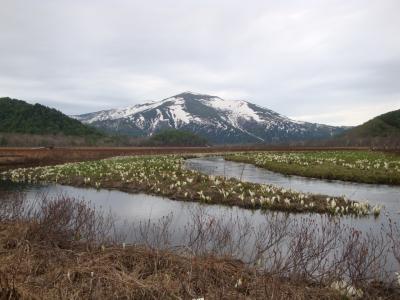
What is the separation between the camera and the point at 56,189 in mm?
27688

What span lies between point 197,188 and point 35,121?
535ft

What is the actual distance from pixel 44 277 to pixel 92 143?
486ft

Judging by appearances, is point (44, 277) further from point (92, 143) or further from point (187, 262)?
point (92, 143)

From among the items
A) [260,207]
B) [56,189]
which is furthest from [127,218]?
[56,189]

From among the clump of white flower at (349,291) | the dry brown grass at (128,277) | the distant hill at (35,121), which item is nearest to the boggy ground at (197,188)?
the clump of white flower at (349,291)

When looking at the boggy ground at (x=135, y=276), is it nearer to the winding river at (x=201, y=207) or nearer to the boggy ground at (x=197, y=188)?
the winding river at (x=201, y=207)

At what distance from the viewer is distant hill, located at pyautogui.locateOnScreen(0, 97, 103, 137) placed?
16625cm

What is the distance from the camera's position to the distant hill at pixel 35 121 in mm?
166250

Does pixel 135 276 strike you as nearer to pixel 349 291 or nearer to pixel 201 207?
pixel 349 291

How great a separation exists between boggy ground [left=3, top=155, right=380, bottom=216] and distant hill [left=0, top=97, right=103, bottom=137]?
5405 inches

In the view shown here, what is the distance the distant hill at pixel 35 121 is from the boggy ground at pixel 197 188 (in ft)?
450

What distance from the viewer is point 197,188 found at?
937 inches

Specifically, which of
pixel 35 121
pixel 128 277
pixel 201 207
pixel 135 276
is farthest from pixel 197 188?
pixel 35 121

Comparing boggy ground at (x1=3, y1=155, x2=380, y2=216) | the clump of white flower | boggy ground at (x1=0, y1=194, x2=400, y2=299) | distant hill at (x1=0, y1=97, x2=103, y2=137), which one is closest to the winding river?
boggy ground at (x1=3, y1=155, x2=380, y2=216)
